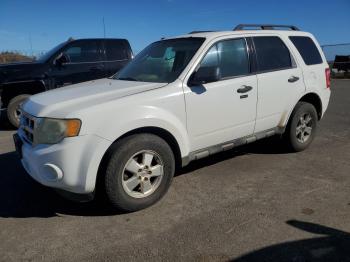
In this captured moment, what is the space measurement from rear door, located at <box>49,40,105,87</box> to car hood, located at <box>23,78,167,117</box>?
4378 mm

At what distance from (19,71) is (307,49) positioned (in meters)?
5.86

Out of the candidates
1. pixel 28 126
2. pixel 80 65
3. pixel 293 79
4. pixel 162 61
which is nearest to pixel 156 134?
pixel 162 61

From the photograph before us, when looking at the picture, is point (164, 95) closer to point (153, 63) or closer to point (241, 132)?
point (153, 63)

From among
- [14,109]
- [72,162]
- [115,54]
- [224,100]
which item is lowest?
[14,109]

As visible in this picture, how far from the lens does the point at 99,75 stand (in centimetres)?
907

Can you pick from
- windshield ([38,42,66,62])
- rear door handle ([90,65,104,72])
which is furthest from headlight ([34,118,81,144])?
rear door handle ([90,65,104,72])

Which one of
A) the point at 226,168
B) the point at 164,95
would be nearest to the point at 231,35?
the point at 164,95

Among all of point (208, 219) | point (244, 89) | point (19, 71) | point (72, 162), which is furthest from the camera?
point (19, 71)

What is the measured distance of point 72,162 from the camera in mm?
3451

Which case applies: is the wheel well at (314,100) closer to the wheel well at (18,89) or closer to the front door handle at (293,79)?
the front door handle at (293,79)

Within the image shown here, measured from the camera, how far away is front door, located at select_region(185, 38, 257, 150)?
424 centimetres

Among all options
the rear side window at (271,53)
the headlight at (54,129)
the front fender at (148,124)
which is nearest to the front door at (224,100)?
the front fender at (148,124)

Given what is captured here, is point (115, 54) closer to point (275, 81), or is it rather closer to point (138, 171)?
point (275, 81)

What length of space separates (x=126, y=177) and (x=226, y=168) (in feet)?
5.67
